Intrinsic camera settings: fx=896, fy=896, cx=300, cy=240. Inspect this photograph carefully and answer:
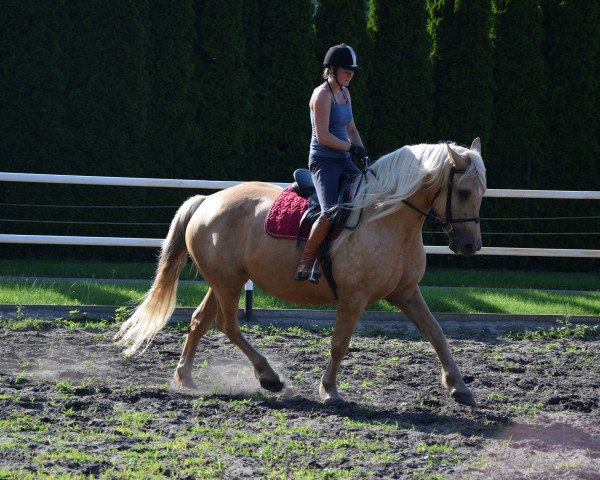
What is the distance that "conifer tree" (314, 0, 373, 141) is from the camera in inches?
509

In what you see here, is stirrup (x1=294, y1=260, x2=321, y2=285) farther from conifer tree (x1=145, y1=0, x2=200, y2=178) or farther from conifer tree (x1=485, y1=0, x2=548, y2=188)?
conifer tree (x1=485, y1=0, x2=548, y2=188)

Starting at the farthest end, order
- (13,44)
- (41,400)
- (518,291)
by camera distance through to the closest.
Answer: (13,44) < (518,291) < (41,400)

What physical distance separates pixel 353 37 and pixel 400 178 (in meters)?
7.11

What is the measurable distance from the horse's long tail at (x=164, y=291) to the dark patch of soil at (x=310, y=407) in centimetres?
33

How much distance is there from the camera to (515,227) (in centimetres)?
1334

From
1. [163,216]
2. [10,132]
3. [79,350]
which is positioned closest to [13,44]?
[10,132]

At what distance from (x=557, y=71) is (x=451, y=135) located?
186 centimetres

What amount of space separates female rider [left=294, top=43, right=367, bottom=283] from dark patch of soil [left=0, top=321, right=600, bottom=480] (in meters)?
1.13

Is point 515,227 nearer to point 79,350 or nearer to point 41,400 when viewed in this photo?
point 79,350

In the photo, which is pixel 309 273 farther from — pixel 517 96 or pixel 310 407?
pixel 517 96

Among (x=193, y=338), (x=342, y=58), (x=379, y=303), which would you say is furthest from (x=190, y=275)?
(x=342, y=58)

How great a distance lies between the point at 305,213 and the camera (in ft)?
21.5

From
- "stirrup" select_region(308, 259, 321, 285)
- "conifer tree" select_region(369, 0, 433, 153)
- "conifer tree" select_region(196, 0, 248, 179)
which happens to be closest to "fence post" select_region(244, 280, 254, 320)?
"stirrup" select_region(308, 259, 321, 285)

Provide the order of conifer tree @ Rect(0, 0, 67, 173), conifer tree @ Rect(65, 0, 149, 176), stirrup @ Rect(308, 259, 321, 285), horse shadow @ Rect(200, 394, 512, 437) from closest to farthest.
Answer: horse shadow @ Rect(200, 394, 512, 437)
stirrup @ Rect(308, 259, 321, 285)
conifer tree @ Rect(0, 0, 67, 173)
conifer tree @ Rect(65, 0, 149, 176)
